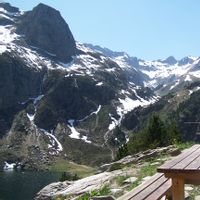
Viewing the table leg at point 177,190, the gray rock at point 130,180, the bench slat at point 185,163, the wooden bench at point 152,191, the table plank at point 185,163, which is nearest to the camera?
the table plank at point 185,163

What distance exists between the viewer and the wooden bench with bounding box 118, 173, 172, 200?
9247 millimetres

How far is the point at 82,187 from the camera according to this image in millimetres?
21656

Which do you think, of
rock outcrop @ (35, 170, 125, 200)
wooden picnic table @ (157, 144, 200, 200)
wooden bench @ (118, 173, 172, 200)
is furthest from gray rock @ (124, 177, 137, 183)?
wooden picnic table @ (157, 144, 200, 200)

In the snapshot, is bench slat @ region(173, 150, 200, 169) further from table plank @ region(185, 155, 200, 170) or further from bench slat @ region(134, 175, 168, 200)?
bench slat @ region(134, 175, 168, 200)

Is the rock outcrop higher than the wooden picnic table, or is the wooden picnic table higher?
the wooden picnic table

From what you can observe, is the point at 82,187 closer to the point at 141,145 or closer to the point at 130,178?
the point at 130,178

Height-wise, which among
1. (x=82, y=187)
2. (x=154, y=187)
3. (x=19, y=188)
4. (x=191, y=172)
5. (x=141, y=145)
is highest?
(x=191, y=172)

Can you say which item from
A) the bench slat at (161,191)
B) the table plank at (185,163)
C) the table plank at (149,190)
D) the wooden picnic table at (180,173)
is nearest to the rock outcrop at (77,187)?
the table plank at (149,190)

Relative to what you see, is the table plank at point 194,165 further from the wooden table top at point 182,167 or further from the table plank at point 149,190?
the table plank at point 149,190

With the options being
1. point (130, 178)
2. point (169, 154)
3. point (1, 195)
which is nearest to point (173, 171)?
point (130, 178)

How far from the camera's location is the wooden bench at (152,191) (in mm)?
9247

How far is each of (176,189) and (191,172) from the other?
0.75 meters

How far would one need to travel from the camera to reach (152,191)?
32.5ft

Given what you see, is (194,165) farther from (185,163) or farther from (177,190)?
(177,190)
